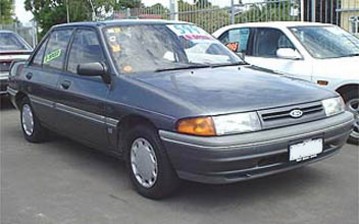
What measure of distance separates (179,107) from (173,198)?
87 cm

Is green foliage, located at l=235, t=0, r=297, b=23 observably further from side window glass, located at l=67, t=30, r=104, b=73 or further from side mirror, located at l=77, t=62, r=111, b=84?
side mirror, located at l=77, t=62, r=111, b=84

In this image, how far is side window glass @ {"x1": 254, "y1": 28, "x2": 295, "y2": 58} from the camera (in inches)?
283

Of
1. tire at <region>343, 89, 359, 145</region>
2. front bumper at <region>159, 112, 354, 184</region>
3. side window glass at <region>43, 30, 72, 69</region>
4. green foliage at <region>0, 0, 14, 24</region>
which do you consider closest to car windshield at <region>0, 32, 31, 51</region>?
side window glass at <region>43, 30, 72, 69</region>

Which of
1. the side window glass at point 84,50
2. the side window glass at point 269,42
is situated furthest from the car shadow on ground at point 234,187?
the side window glass at point 269,42

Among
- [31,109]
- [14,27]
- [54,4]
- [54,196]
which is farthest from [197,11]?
[14,27]

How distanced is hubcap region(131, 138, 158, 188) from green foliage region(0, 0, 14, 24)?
3971 centimetres

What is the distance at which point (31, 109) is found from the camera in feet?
22.3

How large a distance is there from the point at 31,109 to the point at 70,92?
4.76 feet

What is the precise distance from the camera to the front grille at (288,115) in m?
4.13

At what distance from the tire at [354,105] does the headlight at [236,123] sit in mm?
2575

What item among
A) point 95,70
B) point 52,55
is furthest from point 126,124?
point 52,55

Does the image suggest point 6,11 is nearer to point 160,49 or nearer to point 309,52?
point 309,52

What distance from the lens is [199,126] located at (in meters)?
3.98

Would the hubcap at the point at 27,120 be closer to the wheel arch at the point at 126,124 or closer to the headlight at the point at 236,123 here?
the wheel arch at the point at 126,124
